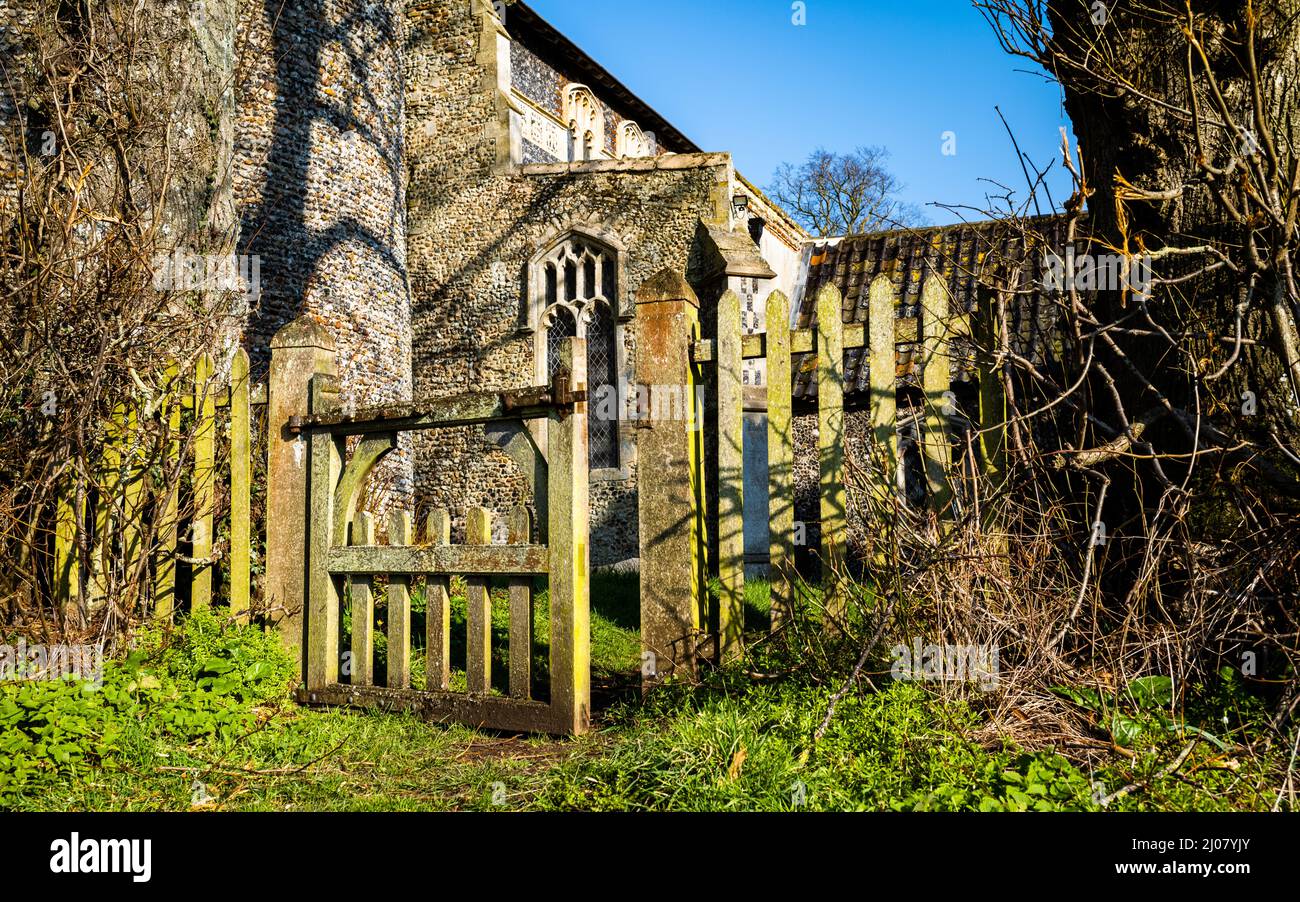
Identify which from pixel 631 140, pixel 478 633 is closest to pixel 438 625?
pixel 478 633

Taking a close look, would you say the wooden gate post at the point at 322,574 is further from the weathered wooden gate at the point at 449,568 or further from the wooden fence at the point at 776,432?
the wooden fence at the point at 776,432

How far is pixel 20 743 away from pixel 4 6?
22.0 ft

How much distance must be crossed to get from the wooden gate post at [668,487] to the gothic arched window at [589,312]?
30.5ft

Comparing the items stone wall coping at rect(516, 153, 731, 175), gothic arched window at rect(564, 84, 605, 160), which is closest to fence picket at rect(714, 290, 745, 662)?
stone wall coping at rect(516, 153, 731, 175)

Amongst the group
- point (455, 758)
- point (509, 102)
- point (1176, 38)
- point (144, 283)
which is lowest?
point (455, 758)

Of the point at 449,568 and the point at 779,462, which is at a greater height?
the point at 779,462

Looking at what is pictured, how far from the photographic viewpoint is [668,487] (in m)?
4.73

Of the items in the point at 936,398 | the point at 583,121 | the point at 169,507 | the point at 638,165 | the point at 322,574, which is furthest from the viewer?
the point at 583,121

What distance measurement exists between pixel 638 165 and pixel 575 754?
1131cm

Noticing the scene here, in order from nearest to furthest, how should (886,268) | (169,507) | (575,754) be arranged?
(575,754)
(169,507)
(886,268)

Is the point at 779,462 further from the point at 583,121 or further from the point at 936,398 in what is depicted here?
the point at 583,121
